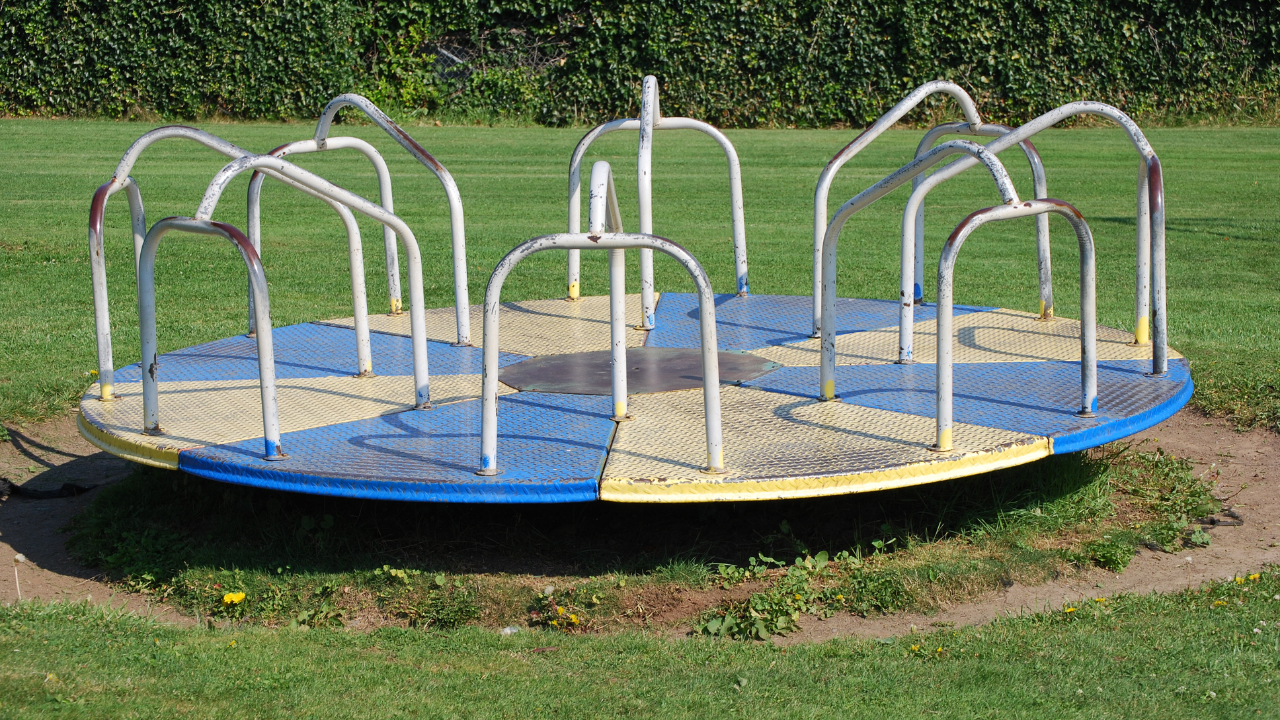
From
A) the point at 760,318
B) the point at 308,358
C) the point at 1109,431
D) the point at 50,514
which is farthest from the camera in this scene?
the point at 760,318

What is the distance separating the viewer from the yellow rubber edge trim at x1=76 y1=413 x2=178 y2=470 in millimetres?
4062

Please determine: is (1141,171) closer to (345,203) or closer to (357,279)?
(345,203)

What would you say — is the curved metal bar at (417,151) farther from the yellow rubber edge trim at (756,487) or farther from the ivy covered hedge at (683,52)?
the ivy covered hedge at (683,52)

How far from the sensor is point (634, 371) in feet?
17.2

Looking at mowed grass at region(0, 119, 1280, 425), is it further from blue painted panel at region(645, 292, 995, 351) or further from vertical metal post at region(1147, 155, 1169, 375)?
blue painted panel at region(645, 292, 995, 351)

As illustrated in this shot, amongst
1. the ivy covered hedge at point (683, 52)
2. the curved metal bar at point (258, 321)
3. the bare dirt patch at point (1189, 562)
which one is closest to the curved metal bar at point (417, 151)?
the curved metal bar at point (258, 321)

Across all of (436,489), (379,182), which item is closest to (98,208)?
(379,182)

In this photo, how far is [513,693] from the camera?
3.16 m

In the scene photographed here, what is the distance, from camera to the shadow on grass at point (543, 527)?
423 cm

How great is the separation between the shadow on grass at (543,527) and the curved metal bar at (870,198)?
0.55 metres

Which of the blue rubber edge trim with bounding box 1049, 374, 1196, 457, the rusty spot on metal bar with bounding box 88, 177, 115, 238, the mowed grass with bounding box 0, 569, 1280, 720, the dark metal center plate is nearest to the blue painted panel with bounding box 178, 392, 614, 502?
the dark metal center plate

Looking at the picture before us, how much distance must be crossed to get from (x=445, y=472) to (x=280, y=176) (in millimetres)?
1192

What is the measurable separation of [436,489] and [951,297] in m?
1.63

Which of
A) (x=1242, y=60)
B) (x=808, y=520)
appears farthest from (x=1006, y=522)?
(x=1242, y=60)
